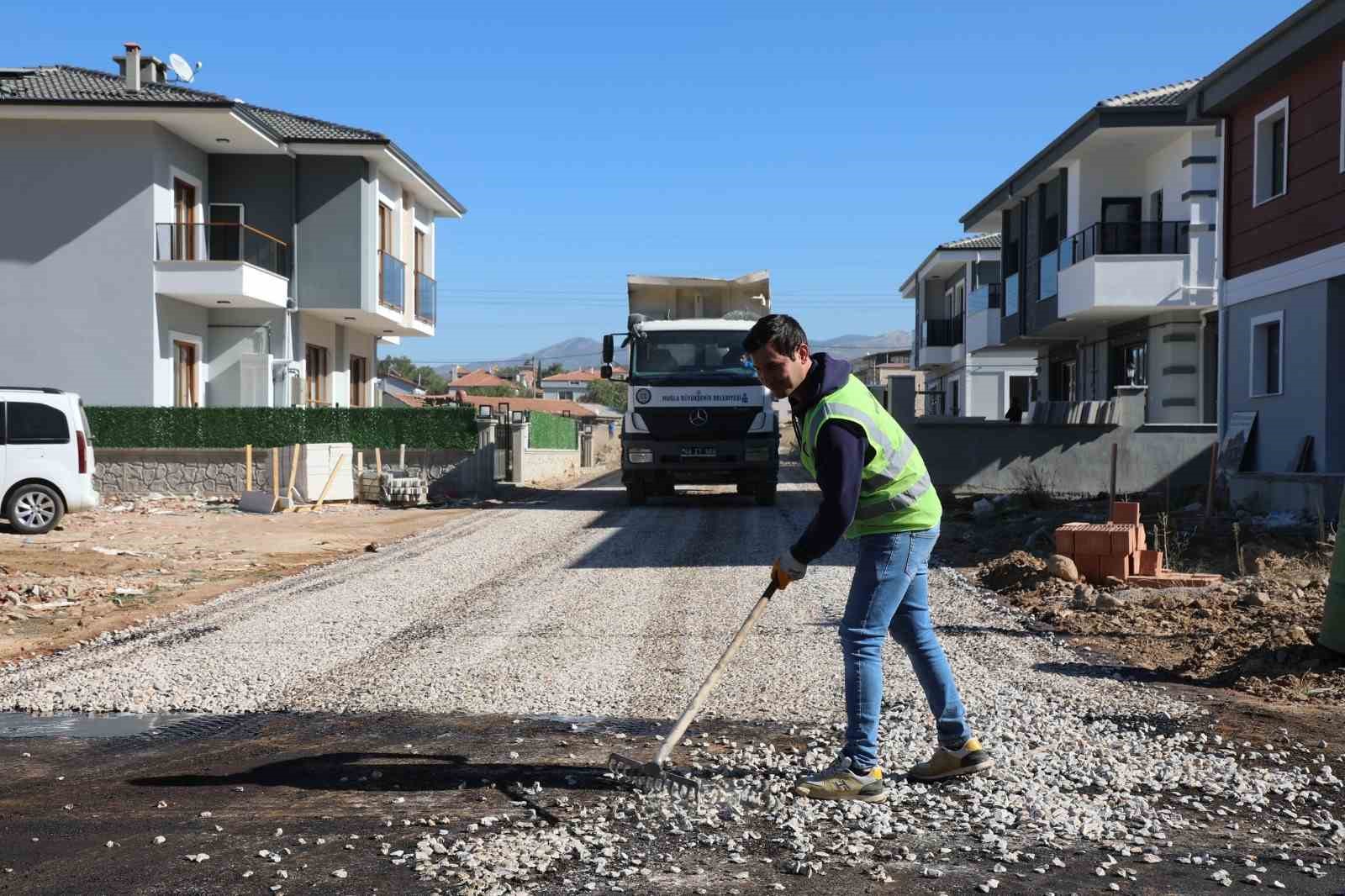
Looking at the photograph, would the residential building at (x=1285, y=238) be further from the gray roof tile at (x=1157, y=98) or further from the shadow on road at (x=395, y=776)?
the shadow on road at (x=395, y=776)

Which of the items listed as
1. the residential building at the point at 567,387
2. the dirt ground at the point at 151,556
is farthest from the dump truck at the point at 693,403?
the residential building at the point at 567,387

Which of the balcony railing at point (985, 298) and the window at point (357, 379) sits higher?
the balcony railing at point (985, 298)

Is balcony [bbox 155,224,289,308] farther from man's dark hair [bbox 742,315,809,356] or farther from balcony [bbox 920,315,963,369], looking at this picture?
balcony [bbox 920,315,963,369]

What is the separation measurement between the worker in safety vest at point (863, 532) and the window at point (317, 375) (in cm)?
2592

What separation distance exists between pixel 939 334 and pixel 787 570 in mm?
46118

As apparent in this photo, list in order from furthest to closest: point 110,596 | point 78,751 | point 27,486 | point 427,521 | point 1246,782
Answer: point 427,521 → point 27,486 → point 110,596 → point 78,751 → point 1246,782

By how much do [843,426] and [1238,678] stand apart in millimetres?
3885

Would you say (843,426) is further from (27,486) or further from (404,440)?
(404,440)

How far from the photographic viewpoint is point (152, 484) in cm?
2397

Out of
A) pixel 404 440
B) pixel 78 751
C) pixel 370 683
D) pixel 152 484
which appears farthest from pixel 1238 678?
pixel 152 484

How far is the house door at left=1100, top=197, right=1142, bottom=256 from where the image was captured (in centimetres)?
2419

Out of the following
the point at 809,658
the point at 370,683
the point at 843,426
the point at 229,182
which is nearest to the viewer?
the point at 843,426

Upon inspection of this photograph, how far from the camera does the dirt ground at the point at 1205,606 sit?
7.41m

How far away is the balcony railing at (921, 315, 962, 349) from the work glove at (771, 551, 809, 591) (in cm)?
4478
